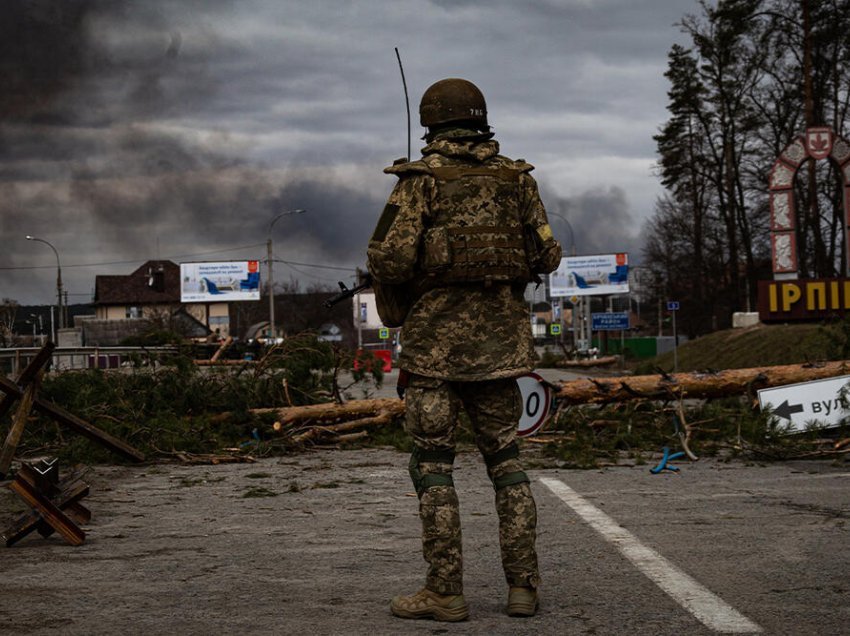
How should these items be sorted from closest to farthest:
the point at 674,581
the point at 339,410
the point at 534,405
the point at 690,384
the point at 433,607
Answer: the point at 433,607 < the point at 674,581 < the point at 534,405 < the point at 690,384 < the point at 339,410

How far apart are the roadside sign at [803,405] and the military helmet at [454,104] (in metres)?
6.79

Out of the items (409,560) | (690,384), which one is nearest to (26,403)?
(409,560)

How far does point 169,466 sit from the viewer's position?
1137cm

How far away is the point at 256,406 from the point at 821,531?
8.38 m

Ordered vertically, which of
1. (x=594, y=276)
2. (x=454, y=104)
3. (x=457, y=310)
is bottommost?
(x=457, y=310)

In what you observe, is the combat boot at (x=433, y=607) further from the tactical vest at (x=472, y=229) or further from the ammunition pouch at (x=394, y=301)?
the tactical vest at (x=472, y=229)

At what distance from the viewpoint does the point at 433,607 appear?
4.38m

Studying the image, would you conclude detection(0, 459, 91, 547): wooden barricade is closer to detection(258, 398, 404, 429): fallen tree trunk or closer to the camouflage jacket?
the camouflage jacket

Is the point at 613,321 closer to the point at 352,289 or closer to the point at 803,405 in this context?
the point at 803,405

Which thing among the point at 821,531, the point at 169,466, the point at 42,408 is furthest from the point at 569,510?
the point at 169,466

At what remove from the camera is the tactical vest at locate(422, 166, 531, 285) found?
4547 millimetres

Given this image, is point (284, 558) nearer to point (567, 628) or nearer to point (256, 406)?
point (567, 628)

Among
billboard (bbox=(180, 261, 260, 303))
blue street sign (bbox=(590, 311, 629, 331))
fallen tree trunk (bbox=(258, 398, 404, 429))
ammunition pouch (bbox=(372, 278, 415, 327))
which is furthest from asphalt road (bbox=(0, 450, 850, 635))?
billboard (bbox=(180, 261, 260, 303))

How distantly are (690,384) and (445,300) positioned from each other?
873 cm
